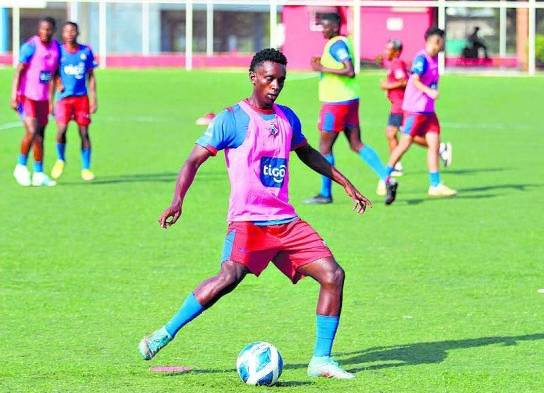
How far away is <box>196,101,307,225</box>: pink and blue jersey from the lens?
7910 millimetres

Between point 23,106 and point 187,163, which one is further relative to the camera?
point 23,106

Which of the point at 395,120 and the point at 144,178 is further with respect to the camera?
the point at 395,120

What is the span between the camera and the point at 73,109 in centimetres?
1898

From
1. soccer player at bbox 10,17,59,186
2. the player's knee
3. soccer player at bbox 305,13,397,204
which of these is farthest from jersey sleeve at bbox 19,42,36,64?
the player's knee

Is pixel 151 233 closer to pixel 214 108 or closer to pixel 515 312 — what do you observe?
pixel 515 312

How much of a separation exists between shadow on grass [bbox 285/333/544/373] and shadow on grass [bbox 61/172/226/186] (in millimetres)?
10302

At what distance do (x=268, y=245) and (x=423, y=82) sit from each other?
376 inches

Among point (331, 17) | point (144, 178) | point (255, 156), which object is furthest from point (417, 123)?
point (255, 156)

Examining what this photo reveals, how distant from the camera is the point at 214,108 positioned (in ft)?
111

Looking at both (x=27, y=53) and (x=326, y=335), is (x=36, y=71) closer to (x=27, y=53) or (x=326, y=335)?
(x=27, y=53)

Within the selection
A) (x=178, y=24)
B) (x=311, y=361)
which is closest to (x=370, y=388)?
(x=311, y=361)

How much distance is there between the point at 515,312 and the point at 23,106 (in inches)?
382

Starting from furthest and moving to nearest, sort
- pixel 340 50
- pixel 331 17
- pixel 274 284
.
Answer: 1. pixel 340 50
2. pixel 331 17
3. pixel 274 284

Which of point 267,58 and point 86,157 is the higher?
point 267,58
